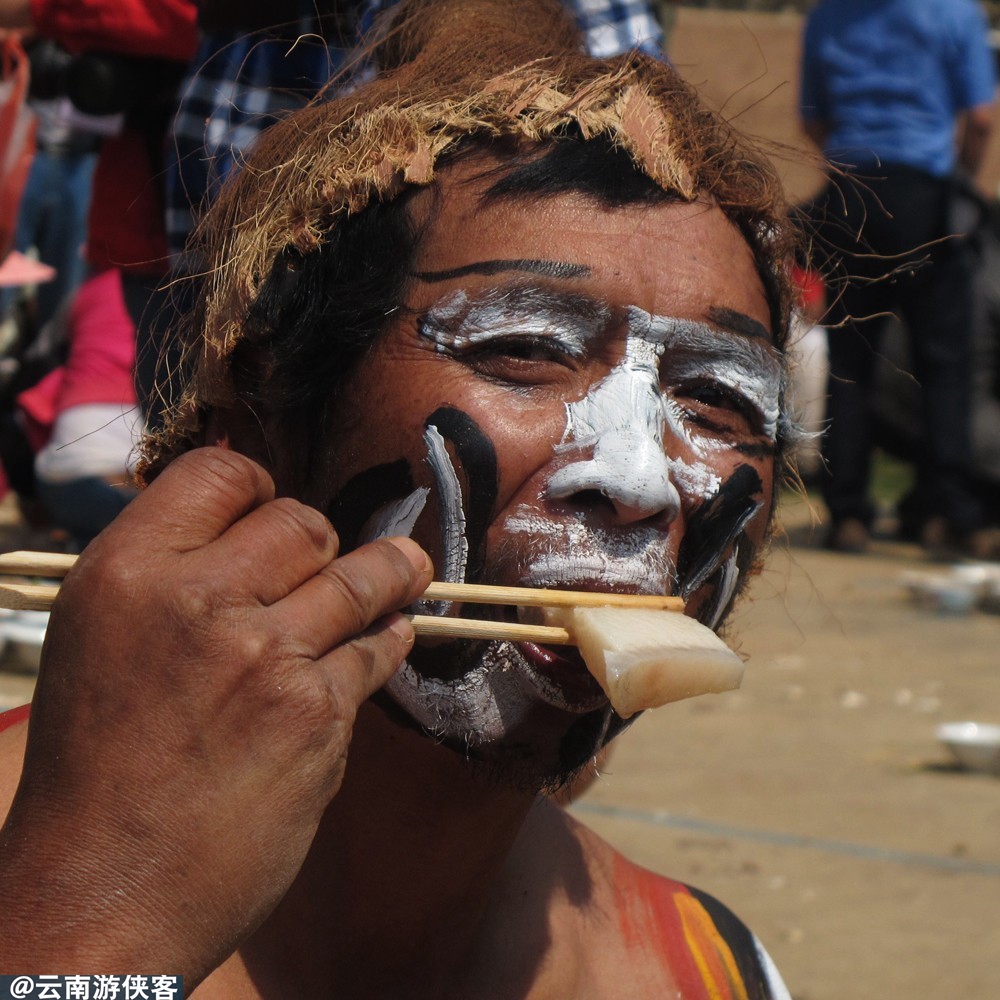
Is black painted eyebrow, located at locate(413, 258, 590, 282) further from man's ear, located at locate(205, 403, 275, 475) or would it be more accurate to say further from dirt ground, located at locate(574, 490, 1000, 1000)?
dirt ground, located at locate(574, 490, 1000, 1000)

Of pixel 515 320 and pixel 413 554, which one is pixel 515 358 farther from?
pixel 413 554

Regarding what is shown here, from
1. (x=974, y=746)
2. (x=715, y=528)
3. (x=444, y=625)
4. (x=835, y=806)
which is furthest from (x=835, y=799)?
(x=444, y=625)

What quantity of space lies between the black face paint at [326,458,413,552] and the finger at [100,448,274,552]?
38cm

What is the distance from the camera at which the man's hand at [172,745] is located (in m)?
1.26

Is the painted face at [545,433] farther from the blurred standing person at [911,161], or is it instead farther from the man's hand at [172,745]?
the blurred standing person at [911,161]

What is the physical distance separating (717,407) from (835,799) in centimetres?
286

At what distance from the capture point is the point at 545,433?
5.78ft

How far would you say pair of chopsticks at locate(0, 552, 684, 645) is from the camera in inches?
53.5

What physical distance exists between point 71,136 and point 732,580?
21.2ft

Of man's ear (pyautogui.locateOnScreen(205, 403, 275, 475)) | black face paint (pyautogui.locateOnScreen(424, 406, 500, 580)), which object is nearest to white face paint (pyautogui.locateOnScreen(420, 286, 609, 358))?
black face paint (pyautogui.locateOnScreen(424, 406, 500, 580))

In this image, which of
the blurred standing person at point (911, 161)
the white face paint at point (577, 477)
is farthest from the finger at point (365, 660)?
the blurred standing person at point (911, 161)

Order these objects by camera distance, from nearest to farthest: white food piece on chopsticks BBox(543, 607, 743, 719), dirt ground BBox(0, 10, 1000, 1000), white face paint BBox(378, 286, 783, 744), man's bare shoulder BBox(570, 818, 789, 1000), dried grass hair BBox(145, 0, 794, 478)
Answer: white food piece on chopsticks BBox(543, 607, 743, 719) → white face paint BBox(378, 286, 783, 744) → dried grass hair BBox(145, 0, 794, 478) → man's bare shoulder BBox(570, 818, 789, 1000) → dirt ground BBox(0, 10, 1000, 1000)

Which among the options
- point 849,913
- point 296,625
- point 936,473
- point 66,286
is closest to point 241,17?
point 296,625

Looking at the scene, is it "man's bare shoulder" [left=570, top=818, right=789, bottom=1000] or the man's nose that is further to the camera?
"man's bare shoulder" [left=570, top=818, right=789, bottom=1000]
